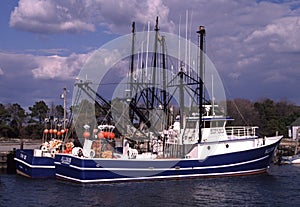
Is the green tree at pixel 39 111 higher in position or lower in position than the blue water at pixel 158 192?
higher

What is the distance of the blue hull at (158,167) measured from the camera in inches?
1280

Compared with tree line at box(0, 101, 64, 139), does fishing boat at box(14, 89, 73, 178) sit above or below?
below

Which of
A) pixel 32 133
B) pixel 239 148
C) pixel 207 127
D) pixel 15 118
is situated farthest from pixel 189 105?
pixel 15 118

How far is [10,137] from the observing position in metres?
73.0

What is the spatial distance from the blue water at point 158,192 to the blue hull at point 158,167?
56 centimetres

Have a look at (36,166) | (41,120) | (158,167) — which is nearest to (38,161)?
(36,166)

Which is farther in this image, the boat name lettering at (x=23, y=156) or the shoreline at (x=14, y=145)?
the shoreline at (x=14, y=145)

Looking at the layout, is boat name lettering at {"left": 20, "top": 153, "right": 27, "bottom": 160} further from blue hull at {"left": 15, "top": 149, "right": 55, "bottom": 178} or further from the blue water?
the blue water

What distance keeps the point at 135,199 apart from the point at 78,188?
5.47 metres

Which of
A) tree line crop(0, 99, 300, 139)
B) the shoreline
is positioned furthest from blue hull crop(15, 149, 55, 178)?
tree line crop(0, 99, 300, 139)

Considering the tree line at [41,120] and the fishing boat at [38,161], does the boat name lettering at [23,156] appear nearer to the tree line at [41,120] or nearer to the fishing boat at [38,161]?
the fishing boat at [38,161]

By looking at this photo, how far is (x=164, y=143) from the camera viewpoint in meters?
37.2

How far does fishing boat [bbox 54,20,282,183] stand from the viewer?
33250mm

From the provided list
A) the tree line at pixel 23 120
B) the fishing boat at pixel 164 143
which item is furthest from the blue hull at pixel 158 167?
the tree line at pixel 23 120
